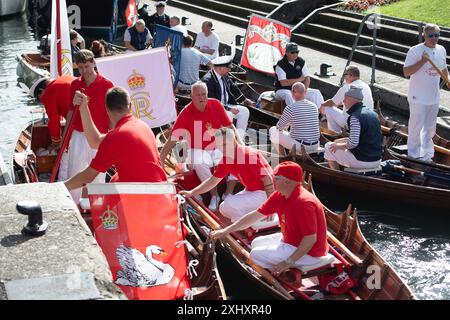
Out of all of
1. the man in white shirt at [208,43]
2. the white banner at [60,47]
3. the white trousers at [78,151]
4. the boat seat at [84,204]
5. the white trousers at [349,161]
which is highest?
the white banner at [60,47]

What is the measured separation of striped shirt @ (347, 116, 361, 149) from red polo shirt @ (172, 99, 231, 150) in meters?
1.92

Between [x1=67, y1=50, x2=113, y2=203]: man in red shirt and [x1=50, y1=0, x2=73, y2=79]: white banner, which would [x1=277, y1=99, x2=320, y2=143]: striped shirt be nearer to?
[x1=50, y1=0, x2=73, y2=79]: white banner

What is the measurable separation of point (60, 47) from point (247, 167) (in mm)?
3951

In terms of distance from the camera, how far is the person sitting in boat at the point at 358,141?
33.4 ft

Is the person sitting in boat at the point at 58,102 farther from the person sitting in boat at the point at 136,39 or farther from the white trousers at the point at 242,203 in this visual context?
the person sitting in boat at the point at 136,39

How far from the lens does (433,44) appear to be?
11.1m

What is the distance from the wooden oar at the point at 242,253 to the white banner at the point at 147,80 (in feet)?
7.82

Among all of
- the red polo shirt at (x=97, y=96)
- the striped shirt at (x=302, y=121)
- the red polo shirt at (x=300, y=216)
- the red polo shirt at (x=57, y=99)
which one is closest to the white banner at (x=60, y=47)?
the red polo shirt at (x=57, y=99)

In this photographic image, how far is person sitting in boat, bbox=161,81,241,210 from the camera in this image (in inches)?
370

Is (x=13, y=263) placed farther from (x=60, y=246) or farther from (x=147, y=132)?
(x=147, y=132)

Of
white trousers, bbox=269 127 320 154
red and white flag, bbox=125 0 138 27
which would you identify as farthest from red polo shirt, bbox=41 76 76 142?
red and white flag, bbox=125 0 138 27
